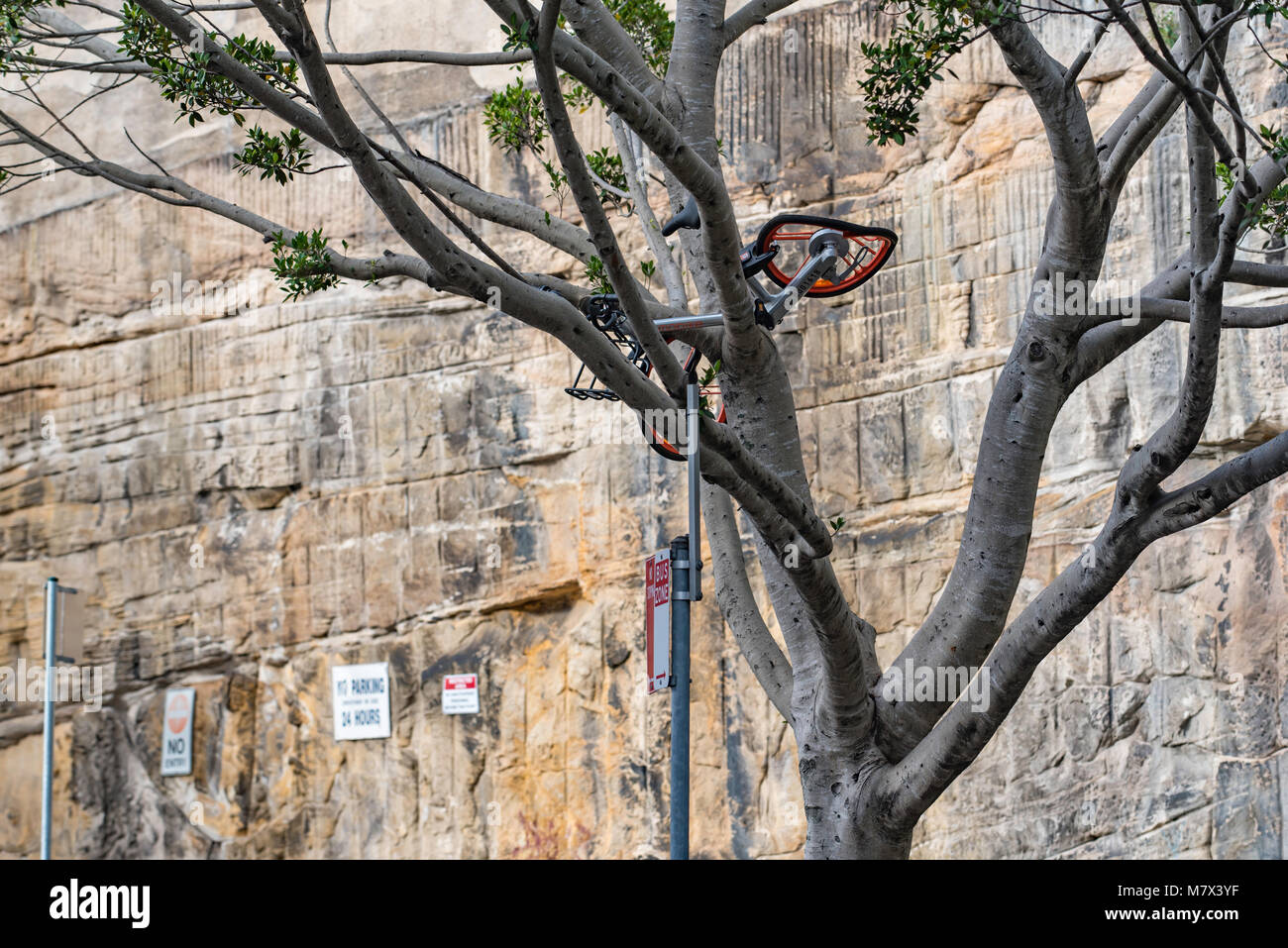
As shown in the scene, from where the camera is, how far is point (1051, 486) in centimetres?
1036

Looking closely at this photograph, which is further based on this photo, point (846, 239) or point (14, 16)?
point (14, 16)

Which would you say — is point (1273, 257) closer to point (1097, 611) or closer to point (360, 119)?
point (1097, 611)

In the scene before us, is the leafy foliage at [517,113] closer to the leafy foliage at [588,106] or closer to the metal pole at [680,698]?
the leafy foliage at [588,106]

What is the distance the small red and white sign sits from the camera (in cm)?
518

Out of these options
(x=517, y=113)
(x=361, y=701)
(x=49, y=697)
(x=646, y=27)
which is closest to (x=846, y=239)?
(x=517, y=113)

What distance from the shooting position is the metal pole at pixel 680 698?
5.12m

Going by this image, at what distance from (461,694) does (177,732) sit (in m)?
2.95

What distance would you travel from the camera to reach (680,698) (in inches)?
202

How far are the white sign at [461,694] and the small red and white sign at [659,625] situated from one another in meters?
6.91

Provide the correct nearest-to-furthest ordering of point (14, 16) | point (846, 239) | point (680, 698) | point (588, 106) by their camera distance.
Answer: point (680, 698) < point (846, 239) < point (14, 16) < point (588, 106)

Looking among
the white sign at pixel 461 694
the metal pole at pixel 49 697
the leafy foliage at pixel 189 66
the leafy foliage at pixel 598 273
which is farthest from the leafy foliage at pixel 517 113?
the white sign at pixel 461 694

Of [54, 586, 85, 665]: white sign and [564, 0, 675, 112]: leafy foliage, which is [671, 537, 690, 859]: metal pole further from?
[54, 586, 85, 665]: white sign

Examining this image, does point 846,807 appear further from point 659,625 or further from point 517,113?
point 517,113
